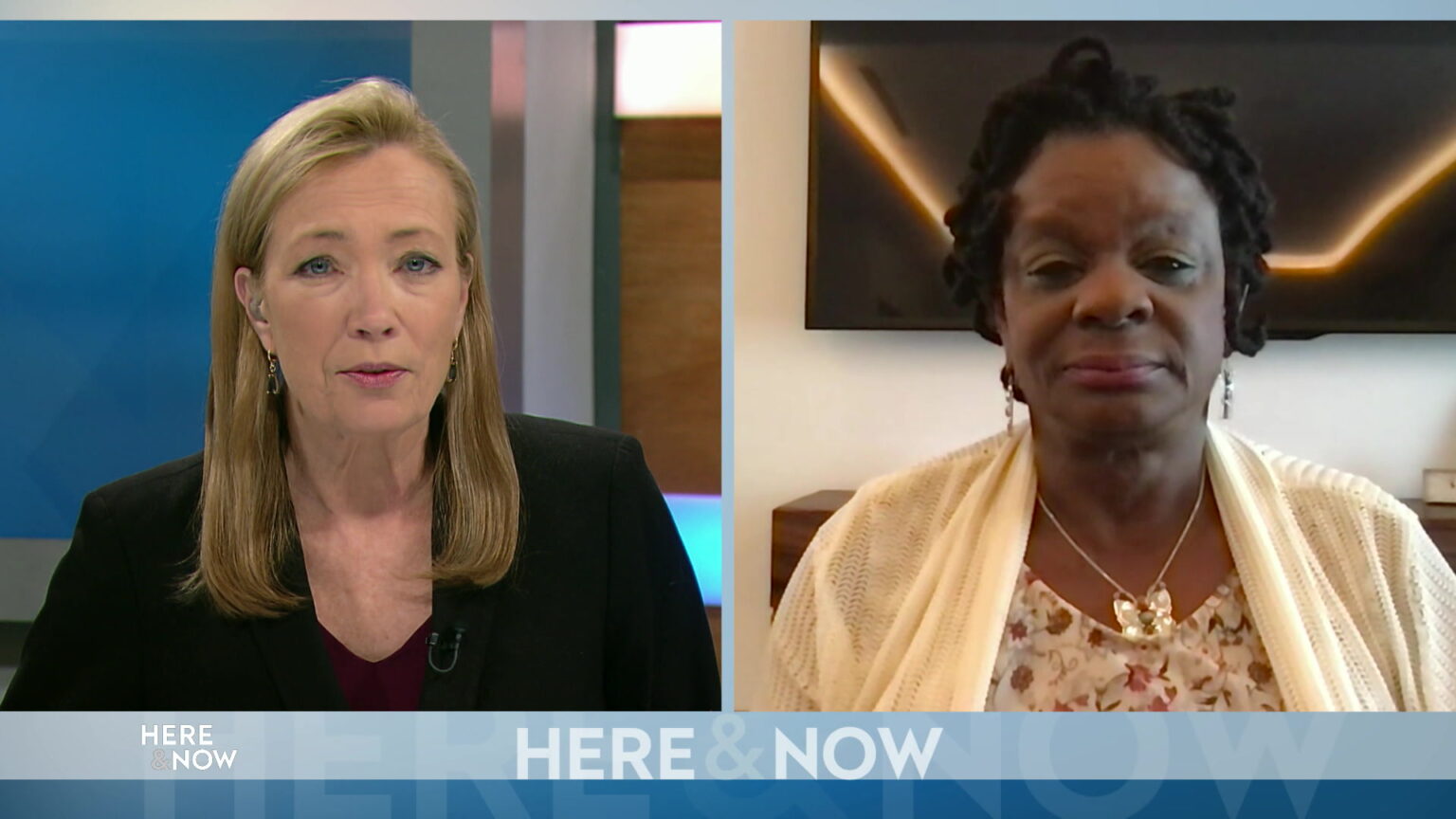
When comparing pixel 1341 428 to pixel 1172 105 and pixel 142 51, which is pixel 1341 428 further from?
pixel 142 51

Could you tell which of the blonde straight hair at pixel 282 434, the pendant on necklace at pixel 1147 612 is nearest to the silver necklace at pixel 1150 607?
the pendant on necklace at pixel 1147 612

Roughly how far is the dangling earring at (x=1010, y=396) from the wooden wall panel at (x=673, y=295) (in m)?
0.42

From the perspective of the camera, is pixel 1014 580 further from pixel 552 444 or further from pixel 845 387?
pixel 552 444

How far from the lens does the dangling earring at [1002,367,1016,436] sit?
175 centimetres

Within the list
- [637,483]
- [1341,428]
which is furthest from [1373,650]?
[637,483]

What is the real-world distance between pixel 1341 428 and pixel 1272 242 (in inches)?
11.1

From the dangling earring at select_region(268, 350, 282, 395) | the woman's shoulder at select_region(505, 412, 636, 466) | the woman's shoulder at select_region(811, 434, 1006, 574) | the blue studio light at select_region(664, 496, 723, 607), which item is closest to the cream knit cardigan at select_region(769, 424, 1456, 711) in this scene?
the woman's shoulder at select_region(811, 434, 1006, 574)

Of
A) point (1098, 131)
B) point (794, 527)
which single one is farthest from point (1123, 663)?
point (1098, 131)

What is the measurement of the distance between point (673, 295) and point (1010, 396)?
0.52 metres

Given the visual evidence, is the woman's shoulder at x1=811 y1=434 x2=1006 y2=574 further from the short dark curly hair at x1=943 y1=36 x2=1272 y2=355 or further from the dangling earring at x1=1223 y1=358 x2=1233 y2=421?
the dangling earring at x1=1223 y1=358 x2=1233 y2=421

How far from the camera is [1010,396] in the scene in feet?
5.73

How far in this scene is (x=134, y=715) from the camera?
1816 mm

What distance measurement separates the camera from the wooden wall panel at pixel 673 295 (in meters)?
1.81

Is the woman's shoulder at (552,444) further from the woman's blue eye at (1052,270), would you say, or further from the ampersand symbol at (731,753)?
the woman's blue eye at (1052,270)
